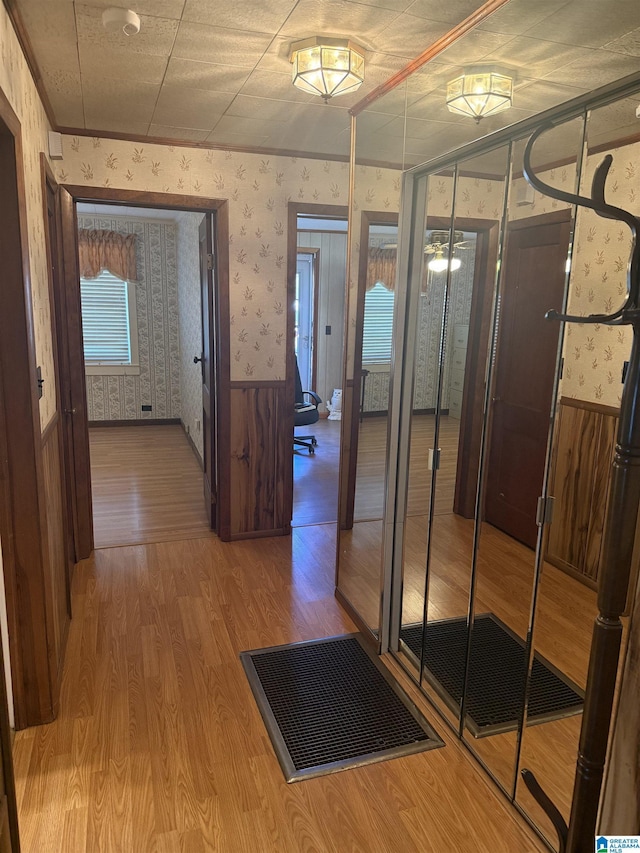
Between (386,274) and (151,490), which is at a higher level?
(386,274)

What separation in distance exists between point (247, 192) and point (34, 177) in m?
1.41

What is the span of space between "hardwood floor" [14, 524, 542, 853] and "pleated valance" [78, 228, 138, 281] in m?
4.70

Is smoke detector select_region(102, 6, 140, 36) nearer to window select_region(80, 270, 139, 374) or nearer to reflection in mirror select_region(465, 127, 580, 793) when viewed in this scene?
reflection in mirror select_region(465, 127, 580, 793)

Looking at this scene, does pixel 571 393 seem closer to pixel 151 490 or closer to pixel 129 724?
pixel 129 724

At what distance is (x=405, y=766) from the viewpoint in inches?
77.2

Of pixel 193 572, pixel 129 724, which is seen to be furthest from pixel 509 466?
pixel 193 572

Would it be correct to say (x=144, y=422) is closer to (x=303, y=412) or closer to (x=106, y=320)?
(x=106, y=320)

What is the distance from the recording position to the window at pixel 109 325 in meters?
6.68

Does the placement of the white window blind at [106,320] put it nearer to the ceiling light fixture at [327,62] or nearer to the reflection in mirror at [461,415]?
the ceiling light fixture at [327,62]

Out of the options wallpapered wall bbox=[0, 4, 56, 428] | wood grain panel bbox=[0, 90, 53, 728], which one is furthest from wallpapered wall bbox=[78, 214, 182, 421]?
wood grain panel bbox=[0, 90, 53, 728]

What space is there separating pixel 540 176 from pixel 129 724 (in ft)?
7.35

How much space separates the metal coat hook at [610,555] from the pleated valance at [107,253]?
20.6 feet

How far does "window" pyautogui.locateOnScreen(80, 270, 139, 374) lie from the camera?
6684 mm

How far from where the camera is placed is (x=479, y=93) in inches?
80.2
